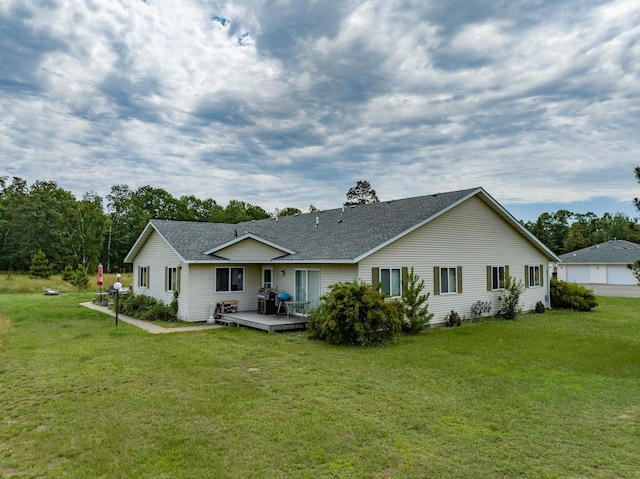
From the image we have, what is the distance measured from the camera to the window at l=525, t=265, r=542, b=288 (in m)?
18.2

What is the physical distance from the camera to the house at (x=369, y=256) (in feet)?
44.2

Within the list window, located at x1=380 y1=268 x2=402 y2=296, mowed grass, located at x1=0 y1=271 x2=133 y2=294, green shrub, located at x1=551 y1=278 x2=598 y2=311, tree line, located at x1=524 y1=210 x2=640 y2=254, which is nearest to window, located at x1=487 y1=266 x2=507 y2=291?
green shrub, located at x1=551 y1=278 x2=598 y2=311

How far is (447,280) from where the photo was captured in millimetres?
14891

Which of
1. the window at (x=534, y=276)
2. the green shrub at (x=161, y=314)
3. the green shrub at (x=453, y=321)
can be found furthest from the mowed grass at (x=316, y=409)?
the window at (x=534, y=276)

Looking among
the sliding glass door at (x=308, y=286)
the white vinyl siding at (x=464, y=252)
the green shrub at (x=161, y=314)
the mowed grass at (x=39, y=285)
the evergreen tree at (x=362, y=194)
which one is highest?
the evergreen tree at (x=362, y=194)

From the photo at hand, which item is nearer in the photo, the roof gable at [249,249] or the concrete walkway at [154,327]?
the concrete walkway at [154,327]

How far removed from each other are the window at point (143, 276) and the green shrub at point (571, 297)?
19.8m

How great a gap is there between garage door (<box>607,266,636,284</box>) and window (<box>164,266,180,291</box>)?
3475 centimetres

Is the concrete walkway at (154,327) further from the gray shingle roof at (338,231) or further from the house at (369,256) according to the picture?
the gray shingle roof at (338,231)

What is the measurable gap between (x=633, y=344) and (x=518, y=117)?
9842 mm

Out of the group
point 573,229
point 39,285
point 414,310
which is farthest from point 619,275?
point 39,285

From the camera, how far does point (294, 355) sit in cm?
945

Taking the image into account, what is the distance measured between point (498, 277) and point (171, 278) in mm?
13818

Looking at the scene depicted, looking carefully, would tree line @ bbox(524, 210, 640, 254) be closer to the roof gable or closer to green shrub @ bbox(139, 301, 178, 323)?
the roof gable
